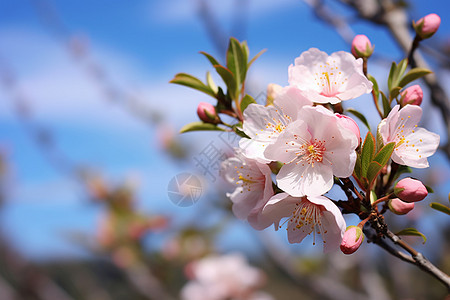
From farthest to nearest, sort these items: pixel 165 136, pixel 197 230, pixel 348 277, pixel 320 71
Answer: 1. pixel 348 277
2. pixel 165 136
3. pixel 197 230
4. pixel 320 71

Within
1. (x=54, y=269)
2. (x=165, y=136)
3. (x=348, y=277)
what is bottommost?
(x=348, y=277)

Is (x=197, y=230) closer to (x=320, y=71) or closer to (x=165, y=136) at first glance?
(x=165, y=136)

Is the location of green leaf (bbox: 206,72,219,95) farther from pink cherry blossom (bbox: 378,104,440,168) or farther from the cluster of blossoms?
pink cherry blossom (bbox: 378,104,440,168)

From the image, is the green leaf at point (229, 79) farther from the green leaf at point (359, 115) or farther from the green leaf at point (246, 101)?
the green leaf at point (359, 115)

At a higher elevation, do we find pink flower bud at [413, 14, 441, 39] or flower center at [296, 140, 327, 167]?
pink flower bud at [413, 14, 441, 39]

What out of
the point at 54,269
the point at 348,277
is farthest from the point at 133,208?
the point at 54,269

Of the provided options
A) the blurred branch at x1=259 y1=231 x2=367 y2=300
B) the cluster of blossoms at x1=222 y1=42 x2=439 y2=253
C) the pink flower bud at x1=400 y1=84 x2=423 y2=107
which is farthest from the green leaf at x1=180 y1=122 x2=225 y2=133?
the blurred branch at x1=259 y1=231 x2=367 y2=300

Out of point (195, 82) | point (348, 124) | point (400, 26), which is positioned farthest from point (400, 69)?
point (400, 26)
